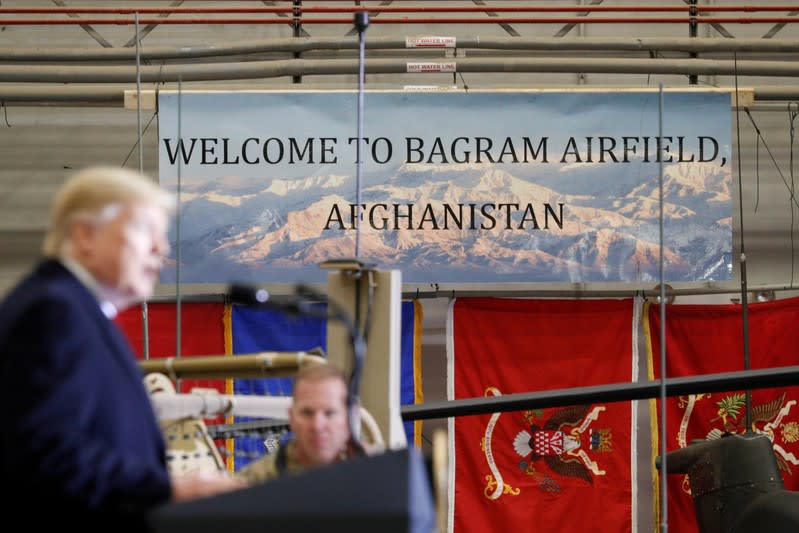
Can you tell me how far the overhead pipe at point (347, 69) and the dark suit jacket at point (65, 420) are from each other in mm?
5237

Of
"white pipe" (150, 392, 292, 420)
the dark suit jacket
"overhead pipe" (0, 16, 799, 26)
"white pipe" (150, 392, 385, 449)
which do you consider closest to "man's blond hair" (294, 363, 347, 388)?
"white pipe" (150, 392, 385, 449)

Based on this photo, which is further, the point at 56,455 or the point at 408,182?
the point at 408,182

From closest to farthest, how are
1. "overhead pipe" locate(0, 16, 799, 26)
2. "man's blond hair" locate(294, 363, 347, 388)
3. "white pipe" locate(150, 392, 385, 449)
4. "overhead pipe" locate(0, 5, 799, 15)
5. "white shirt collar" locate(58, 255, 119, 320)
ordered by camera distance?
"white shirt collar" locate(58, 255, 119, 320) → "man's blond hair" locate(294, 363, 347, 388) → "white pipe" locate(150, 392, 385, 449) → "overhead pipe" locate(0, 5, 799, 15) → "overhead pipe" locate(0, 16, 799, 26)

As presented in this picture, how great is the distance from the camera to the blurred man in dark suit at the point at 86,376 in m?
1.35

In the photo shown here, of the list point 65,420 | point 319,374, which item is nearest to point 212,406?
point 319,374

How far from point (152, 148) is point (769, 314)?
146 inches

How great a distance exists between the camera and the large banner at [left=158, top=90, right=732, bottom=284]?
615 cm

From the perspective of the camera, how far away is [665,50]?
6.83 metres

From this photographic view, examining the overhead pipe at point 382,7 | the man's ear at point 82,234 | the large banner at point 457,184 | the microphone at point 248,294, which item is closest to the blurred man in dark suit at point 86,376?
the man's ear at point 82,234

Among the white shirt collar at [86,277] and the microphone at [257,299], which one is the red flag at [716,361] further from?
the white shirt collar at [86,277]

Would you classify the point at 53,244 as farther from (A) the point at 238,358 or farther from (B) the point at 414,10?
(B) the point at 414,10

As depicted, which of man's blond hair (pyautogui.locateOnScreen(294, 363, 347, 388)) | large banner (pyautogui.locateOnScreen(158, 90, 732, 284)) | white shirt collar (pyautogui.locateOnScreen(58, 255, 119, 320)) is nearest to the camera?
white shirt collar (pyautogui.locateOnScreen(58, 255, 119, 320))

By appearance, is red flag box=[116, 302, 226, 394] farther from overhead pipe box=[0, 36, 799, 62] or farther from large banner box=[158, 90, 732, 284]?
overhead pipe box=[0, 36, 799, 62]

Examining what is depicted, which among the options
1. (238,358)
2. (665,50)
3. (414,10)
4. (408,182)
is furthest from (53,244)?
(665,50)
